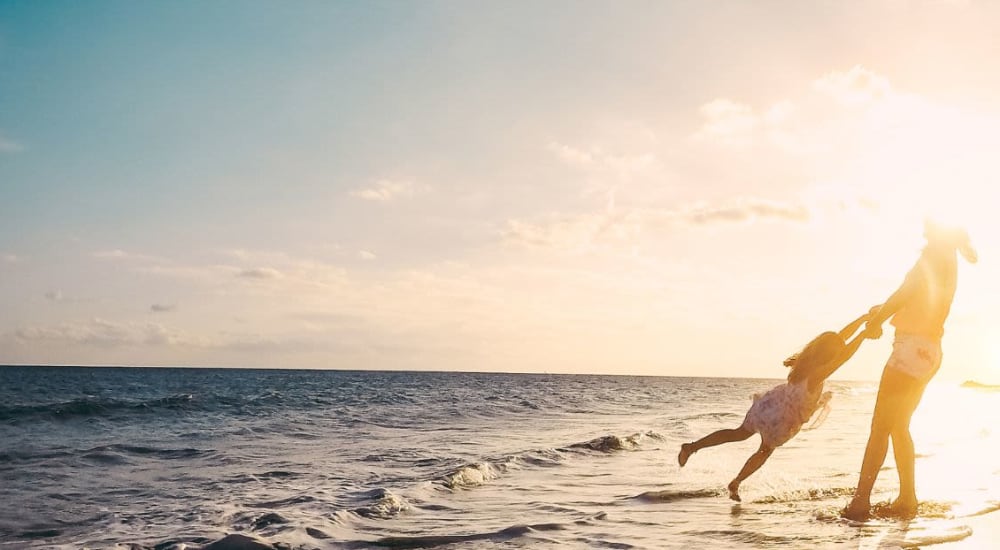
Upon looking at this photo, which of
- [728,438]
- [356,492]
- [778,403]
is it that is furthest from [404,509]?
[778,403]

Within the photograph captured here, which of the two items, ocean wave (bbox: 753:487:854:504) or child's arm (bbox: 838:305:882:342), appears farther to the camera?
ocean wave (bbox: 753:487:854:504)

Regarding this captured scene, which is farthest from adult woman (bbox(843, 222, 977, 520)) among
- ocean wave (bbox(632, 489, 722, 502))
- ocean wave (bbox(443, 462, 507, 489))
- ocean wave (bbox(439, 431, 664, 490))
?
ocean wave (bbox(439, 431, 664, 490))

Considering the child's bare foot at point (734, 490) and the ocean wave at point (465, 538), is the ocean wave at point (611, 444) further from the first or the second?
the ocean wave at point (465, 538)

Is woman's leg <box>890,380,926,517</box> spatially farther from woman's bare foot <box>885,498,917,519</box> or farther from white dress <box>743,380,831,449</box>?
white dress <box>743,380,831,449</box>

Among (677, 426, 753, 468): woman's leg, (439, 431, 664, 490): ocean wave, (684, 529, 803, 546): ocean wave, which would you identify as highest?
(677, 426, 753, 468): woman's leg

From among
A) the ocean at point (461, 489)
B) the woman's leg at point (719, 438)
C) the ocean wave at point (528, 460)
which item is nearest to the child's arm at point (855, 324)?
the woman's leg at point (719, 438)

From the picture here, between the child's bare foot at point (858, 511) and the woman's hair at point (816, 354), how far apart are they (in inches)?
50.4

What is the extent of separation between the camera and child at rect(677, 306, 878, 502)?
23.2 ft

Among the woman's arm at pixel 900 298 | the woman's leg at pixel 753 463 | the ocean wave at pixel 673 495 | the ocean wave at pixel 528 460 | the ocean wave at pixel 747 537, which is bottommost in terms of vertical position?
the ocean wave at pixel 528 460

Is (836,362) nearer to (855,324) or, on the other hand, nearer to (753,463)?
(855,324)

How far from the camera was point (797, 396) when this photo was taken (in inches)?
288

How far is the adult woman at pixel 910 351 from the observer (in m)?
6.52

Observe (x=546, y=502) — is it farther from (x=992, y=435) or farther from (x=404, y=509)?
(x=992, y=435)

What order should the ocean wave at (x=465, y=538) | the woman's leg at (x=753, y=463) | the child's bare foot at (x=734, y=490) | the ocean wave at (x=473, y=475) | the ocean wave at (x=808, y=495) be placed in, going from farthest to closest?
1. the ocean wave at (x=473, y=475)
2. the ocean wave at (x=808, y=495)
3. the child's bare foot at (x=734, y=490)
4. the woman's leg at (x=753, y=463)
5. the ocean wave at (x=465, y=538)
